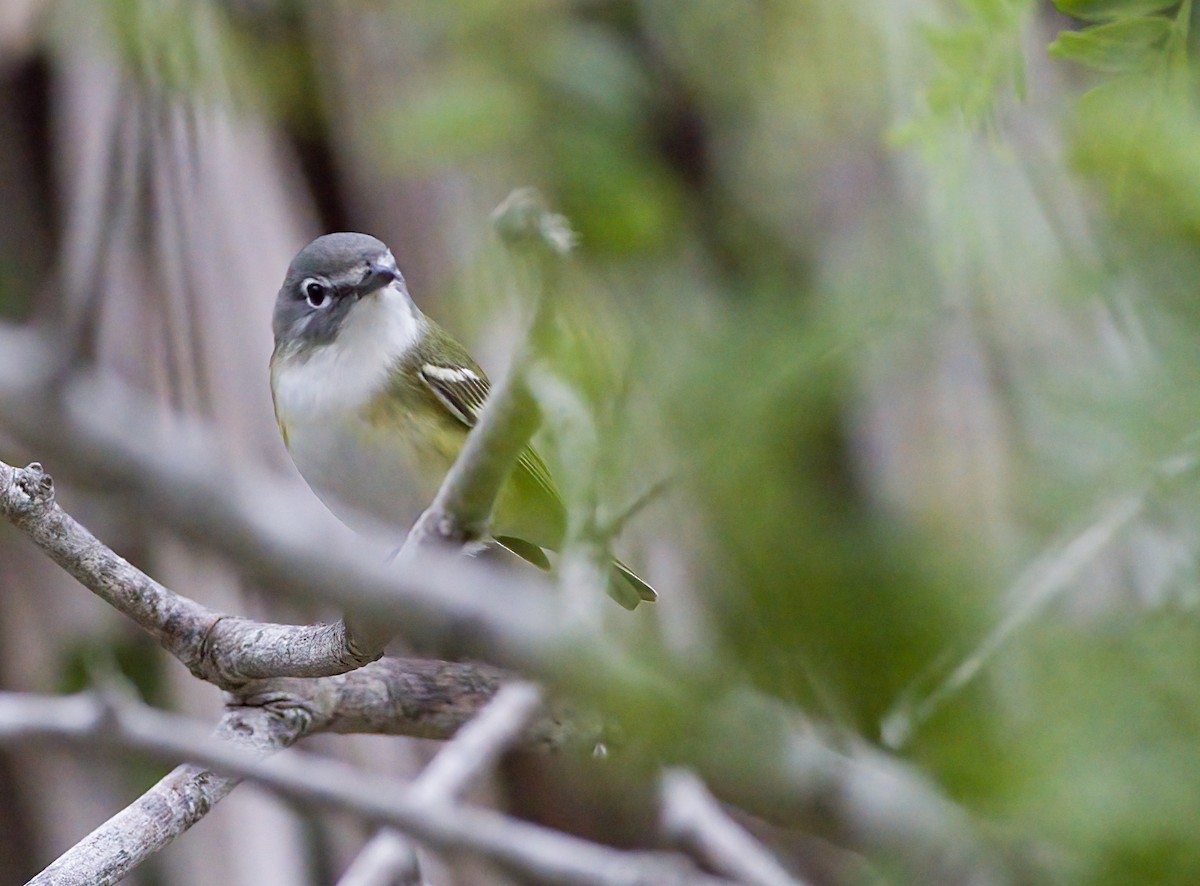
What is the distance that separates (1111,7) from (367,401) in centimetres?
157

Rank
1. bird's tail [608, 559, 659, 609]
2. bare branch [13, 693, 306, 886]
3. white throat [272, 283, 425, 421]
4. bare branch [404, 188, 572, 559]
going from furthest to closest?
white throat [272, 283, 425, 421] → bird's tail [608, 559, 659, 609] → bare branch [13, 693, 306, 886] → bare branch [404, 188, 572, 559]

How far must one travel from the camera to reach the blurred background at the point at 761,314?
3.54ft

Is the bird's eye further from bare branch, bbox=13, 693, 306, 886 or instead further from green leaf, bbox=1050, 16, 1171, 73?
green leaf, bbox=1050, 16, 1171, 73

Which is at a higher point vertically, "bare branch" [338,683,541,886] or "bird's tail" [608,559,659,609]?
"bird's tail" [608,559,659,609]

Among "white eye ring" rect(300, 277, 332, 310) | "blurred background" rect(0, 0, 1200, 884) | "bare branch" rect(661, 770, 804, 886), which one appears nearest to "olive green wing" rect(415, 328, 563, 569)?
"blurred background" rect(0, 0, 1200, 884)

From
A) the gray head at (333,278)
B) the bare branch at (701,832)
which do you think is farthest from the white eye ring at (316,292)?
the bare branch at (701,832)

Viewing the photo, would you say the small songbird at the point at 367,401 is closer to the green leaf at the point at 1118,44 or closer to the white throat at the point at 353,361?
the white throat at the point at 353,361

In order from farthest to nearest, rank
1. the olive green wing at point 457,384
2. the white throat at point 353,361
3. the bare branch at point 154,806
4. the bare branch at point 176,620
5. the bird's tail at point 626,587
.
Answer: the olive green wing at point 457,384, the white throat at point 353,361, the bird's tail at point 626,587, the bare branch at point 176,620, the bare branch at point 154,806

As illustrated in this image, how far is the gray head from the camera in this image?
2312 mm

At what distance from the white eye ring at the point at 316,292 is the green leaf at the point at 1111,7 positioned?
147 cm

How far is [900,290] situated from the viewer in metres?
1.57

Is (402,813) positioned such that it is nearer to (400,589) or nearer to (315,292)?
(400,589)

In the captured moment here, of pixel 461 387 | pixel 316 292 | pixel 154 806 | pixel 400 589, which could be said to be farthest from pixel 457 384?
pixel 400 589

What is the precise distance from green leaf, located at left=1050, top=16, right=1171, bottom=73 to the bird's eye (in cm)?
146
